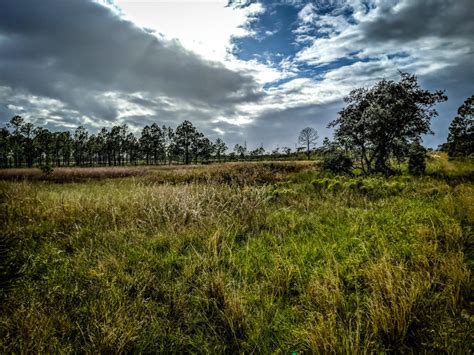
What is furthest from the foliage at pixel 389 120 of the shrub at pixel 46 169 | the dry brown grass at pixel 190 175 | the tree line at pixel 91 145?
the tree line at pixel 91 145

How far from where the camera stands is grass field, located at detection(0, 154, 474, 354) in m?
2.01

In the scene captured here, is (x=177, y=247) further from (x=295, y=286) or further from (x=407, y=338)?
(x=407, y=338)

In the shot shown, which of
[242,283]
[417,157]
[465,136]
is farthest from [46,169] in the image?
[465,136]

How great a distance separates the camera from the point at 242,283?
9.86 feet

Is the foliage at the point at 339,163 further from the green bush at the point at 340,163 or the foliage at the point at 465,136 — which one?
the foliage at the point at 465,136

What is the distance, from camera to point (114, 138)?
7988 centimetres

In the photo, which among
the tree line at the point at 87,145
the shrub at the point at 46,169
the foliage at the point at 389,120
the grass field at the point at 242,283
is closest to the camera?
the grass field at the point at 242,283

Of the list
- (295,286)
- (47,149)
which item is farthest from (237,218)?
(47,149)

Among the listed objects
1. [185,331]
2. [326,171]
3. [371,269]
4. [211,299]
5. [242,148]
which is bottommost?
[185,331]

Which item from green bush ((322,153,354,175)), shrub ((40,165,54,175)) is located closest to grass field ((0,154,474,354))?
green bush ((322,153,354,175))

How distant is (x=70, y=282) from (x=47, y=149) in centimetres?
8555

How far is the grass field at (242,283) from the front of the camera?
201 centimetres

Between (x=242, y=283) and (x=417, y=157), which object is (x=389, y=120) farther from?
(x=242, y=283)

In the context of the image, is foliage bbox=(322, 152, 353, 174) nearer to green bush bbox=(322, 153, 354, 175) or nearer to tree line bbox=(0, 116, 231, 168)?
green bush bbox=(322, 153, 354, 175)
